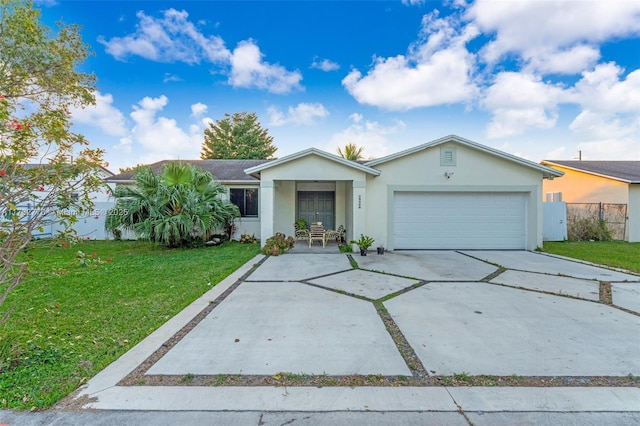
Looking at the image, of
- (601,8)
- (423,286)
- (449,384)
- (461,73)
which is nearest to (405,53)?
(461,73)

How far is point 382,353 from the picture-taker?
9.75ft

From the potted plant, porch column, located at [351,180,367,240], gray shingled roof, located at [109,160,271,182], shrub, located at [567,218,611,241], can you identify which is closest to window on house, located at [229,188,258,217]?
gray shingled roof, located at [109,160,271,182]

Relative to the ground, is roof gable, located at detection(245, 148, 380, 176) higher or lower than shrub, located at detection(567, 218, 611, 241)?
higher

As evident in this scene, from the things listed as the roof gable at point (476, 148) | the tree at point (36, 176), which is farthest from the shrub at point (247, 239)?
the tree at point (36, 176)

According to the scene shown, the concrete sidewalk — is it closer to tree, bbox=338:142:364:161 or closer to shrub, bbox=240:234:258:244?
shrub, bbox=240:234:258:244

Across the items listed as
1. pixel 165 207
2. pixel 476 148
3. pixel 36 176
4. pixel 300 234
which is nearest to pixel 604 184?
pixel 476 148

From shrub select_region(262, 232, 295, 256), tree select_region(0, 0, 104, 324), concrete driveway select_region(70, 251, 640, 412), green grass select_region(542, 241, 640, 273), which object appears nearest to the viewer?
concrete driveway select_region(70, 251, 640, 412)

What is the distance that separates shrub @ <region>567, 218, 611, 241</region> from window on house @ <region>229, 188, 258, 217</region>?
46.1ft

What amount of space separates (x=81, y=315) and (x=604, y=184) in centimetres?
1927

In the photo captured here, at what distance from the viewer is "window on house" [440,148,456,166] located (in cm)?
978

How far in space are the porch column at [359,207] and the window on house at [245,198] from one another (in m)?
4.95

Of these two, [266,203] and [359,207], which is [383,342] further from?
[266,203]

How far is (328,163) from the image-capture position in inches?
374

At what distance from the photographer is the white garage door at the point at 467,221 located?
9.98m
